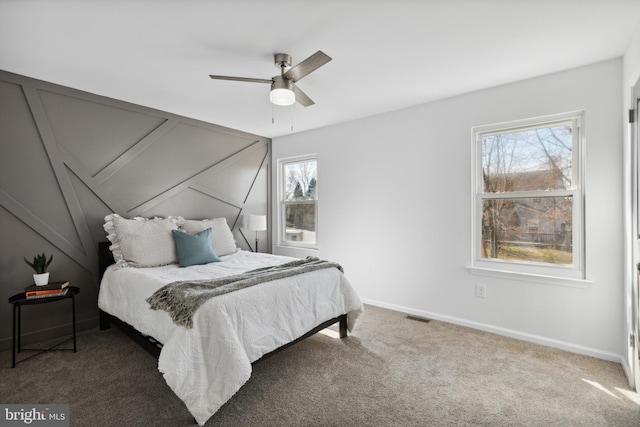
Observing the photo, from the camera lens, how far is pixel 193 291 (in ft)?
6.56

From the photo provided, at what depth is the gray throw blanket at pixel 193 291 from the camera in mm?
1848

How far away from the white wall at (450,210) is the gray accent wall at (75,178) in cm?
177

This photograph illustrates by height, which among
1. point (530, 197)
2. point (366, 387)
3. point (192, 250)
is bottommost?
point (366, 387)

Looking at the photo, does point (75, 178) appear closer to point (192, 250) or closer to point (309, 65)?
point (192, 250)

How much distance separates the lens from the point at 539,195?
9.20 feet

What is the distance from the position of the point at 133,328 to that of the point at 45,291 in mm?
781

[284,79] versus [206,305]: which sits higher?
[284,79]

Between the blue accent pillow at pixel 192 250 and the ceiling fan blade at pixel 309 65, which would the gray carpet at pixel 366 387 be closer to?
the blue accent pillow at pixel 192 250

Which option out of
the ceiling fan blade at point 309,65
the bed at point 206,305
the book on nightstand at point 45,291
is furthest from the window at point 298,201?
the book on nightstand at point 45,291

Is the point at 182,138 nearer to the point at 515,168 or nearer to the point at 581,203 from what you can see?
the point at 515,168

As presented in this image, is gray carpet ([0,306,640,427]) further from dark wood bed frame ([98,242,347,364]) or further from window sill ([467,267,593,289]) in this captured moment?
window sill ([467,267,593,289])

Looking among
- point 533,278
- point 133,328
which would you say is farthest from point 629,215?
point 133,328

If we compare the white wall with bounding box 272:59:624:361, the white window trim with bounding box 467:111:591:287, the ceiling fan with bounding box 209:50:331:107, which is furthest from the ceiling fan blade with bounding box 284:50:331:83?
the white window trim with bounding box 467:111:591:287

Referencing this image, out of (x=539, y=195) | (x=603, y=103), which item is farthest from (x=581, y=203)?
(x=603, y=103)
